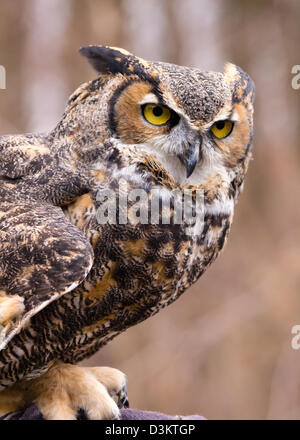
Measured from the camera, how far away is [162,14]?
400 centimetres

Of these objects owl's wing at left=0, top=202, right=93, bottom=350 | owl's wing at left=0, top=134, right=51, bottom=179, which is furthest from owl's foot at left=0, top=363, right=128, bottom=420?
owl's wing at left=0, top=134, right=51, bottom=179

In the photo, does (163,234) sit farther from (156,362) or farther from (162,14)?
(162,14)

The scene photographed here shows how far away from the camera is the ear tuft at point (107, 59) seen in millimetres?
1479

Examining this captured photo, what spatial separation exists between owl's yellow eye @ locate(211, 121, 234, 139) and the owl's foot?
0.71m

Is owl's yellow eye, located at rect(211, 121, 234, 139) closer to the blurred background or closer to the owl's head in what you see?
the owl's head

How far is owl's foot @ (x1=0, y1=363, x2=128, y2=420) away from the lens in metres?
1.59

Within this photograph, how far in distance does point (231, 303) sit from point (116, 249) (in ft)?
8.11

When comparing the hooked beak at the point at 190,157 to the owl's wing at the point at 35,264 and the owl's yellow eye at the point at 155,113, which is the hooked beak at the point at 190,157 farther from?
the owl's wing at the point at 35,264

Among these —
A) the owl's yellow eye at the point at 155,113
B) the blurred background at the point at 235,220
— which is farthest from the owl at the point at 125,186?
the blurred background at the point at 235,220

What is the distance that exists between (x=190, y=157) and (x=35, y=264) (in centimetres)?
42

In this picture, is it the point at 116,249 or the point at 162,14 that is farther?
the point at 162,14

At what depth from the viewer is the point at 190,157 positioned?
1404 millimetres

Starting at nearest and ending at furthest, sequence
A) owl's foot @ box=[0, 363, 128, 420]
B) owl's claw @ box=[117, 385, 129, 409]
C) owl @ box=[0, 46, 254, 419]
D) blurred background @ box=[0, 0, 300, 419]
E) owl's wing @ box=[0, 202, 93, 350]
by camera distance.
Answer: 1. owl's wing @ box=[0, 202, 93, 350]
2. owl @ box=[0, 46, 254, 419]
3. owl's foot @ box=[0, 363, 128, 420]
4. owl's claw @ box=[117, 385, 129, 409]
5. blurred background @ box=[0, 0, 300, 419]

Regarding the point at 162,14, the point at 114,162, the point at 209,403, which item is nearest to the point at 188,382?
the point at 209,403
